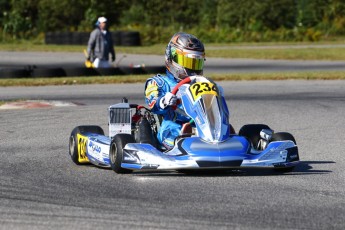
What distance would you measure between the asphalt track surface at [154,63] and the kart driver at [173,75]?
560 inches

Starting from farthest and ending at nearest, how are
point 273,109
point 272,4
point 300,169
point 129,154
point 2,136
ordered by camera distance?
1. point 272,4
2. point 273,109
3. point 2,136
4. point 300,169
5. point 129,154

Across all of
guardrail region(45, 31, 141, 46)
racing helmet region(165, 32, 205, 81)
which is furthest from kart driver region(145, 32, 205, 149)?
guardrail region(45, 31, 141, 46)

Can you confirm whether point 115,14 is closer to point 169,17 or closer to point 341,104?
point 169,17

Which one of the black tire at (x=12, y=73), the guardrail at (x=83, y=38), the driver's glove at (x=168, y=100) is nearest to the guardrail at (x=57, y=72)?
the black tire at (x=12, y=73)

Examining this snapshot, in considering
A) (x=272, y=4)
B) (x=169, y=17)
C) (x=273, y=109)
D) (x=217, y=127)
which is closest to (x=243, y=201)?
(x=217, y=127)

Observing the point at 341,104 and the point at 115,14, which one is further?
the point at 115,14

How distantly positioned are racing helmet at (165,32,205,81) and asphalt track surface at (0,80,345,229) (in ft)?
3.48

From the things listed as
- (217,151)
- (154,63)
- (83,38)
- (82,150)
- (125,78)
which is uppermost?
(217,151)

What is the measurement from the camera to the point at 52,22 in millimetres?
44406

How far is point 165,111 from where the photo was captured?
26.9 feet

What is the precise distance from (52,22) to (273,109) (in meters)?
31.9

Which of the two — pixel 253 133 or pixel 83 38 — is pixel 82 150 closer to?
pixel 253 133

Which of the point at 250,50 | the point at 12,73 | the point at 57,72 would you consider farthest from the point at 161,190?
the point at 250,50

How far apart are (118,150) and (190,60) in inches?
49.3
